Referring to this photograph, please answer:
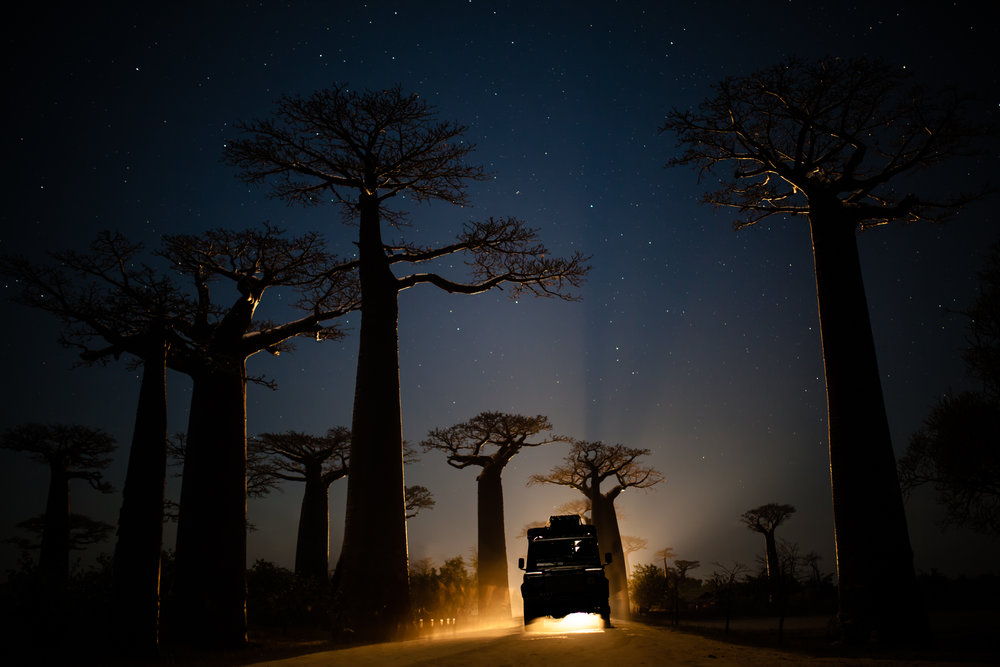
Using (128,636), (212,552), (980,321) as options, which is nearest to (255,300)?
(212,552)

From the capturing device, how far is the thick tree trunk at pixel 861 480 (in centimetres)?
1004

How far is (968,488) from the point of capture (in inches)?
Answer: 608

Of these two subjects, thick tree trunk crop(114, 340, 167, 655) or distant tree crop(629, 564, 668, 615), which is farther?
distant tree crop(629, 564, 668, 615)

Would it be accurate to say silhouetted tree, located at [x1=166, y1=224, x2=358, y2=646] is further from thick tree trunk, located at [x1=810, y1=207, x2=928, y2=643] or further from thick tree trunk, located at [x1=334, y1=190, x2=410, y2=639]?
thick tree trunk, located at [x1=810, y1=207, x2=928, y2=643]

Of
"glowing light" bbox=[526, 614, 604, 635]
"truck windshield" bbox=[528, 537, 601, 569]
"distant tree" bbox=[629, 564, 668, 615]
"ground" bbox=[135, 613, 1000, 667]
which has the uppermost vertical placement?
"truck windshield" bbox=[528, 537, 601, 569]

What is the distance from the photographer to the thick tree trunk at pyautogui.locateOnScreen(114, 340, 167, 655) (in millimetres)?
9359

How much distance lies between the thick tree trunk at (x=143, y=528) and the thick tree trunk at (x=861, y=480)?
11.1 m

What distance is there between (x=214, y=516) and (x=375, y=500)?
3.44 meters

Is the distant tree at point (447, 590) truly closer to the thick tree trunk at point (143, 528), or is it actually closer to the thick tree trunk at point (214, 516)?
the thick tree trunk at point (214, 516)

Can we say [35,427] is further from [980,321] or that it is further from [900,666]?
[980,321]

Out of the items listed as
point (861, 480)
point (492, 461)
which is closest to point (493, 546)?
point (492, 461)

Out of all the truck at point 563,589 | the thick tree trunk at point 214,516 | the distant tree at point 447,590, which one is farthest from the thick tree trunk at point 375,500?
the distant tree at point 447,590

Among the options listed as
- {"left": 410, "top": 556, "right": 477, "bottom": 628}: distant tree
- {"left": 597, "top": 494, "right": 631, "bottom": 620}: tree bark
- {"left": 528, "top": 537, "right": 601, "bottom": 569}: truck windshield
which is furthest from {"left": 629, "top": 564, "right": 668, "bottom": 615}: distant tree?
{"left": 528, "top": 537, "right": 601, "bottom": 569}: truck windshield

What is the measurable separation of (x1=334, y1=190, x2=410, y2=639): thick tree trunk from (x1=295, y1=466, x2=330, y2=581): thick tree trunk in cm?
1621
